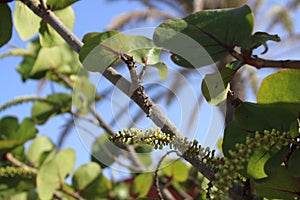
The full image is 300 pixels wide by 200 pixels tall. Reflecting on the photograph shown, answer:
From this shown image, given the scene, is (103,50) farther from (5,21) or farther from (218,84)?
(5,21)

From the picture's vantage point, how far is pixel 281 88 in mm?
471

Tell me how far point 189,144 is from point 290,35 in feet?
25.0

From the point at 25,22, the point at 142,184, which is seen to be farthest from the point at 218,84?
the point at 142,184

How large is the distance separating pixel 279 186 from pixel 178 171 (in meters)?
0.86

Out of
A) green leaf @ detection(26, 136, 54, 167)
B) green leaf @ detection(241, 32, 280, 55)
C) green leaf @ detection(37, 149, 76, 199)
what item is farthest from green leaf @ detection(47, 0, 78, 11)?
green leaf @ detection(26, 136, 54, 167)

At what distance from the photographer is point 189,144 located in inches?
18.4

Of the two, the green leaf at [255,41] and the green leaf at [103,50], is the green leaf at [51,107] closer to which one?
the green leaf at [103,50]

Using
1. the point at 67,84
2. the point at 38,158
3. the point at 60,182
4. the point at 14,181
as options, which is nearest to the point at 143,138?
the point at 60,182

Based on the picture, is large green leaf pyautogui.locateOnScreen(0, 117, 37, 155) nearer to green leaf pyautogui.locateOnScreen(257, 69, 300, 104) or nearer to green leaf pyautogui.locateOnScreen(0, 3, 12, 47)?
green leaf pyautogui.locateOnScreen(0, 3, 12, 47)

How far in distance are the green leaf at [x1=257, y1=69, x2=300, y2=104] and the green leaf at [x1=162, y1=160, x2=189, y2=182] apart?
872mm

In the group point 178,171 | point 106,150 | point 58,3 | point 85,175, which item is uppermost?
point 58,3

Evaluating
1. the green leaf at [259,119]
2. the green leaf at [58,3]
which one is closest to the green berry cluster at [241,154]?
the green leaf at [259,119]

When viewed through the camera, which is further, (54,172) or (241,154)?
(54,172)

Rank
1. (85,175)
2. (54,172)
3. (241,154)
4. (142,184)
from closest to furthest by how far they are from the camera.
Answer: (241,154), (54,172), (85,175), (142,184)
